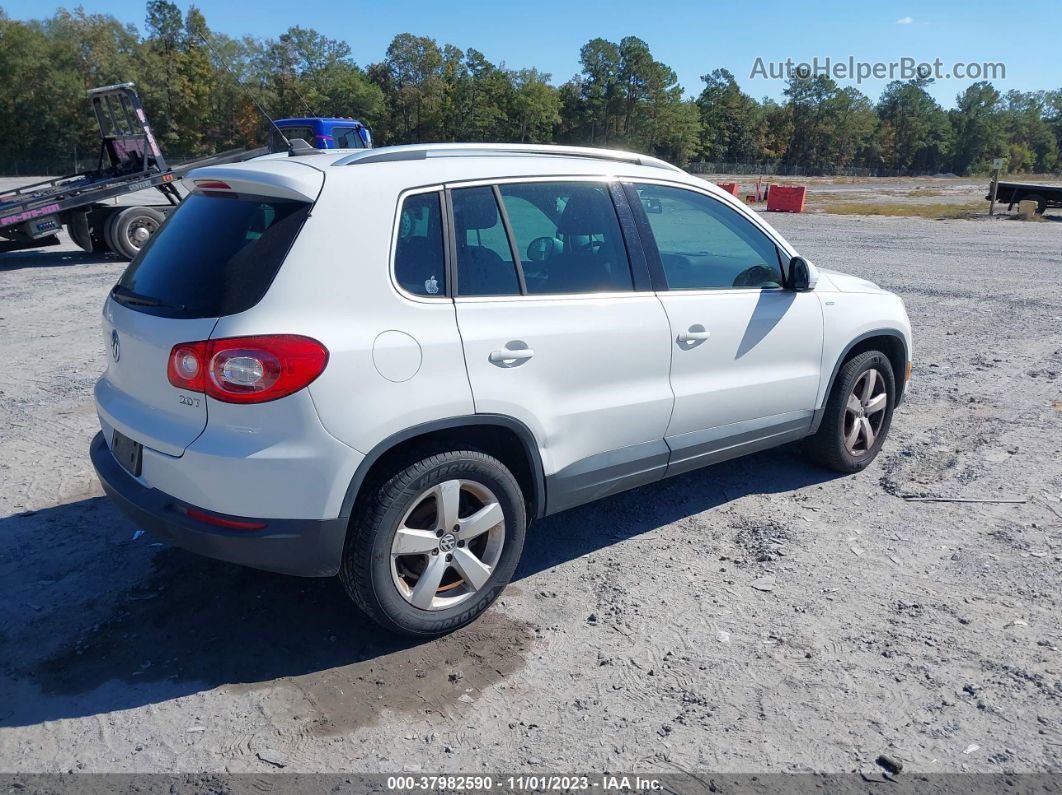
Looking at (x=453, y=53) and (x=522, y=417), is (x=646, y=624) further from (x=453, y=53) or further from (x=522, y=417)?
(x=453, y=53)

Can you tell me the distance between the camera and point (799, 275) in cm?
450

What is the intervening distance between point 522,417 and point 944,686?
192cm

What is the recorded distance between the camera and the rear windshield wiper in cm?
317

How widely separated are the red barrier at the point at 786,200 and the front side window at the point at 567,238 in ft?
94.8

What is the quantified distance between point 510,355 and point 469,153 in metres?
0.98

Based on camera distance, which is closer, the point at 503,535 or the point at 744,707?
the point at 744,707

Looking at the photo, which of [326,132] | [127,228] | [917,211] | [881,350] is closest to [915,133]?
[917,211]

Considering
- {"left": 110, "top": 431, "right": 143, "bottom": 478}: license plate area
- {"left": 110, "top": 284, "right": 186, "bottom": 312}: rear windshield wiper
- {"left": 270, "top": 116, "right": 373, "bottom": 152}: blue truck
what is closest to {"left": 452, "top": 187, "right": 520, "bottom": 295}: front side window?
{"left": 110, "top": 284, "right": 186, "bottom": 312}: rear windshield wiper

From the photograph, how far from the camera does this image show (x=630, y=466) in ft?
12.8

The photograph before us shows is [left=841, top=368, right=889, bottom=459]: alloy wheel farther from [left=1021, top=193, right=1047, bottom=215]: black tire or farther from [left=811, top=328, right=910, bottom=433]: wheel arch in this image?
[left=1021, top=193, right=1047, bottom=215]: black tire

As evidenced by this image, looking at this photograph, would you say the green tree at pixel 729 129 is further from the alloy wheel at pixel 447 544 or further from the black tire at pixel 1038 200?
the alloy wheel at pixel 447 544

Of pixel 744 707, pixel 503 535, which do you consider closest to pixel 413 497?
pixel 503 535

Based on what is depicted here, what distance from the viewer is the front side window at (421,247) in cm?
318

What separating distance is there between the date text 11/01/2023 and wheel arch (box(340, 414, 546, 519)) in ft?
3.08
